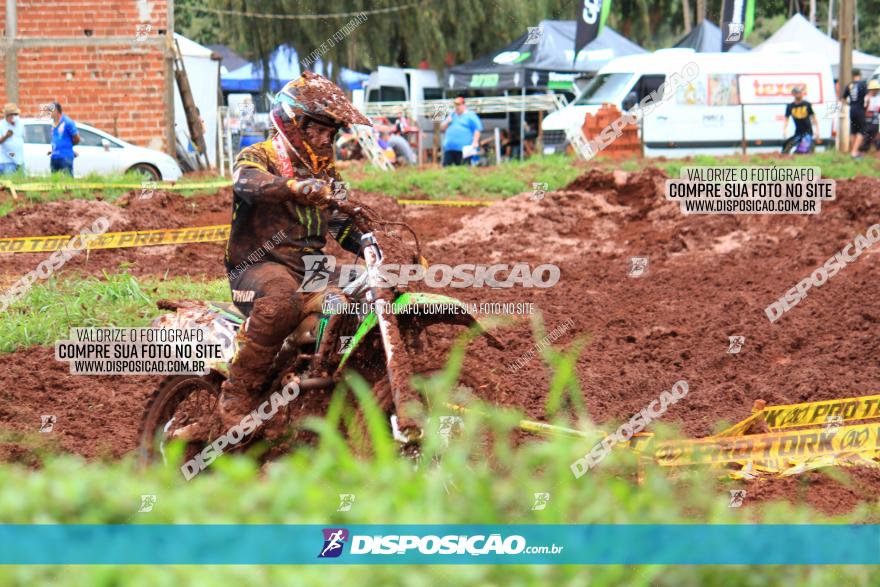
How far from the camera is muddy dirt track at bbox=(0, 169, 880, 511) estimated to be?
7.83 m

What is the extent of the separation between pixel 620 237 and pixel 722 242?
159 centimetres

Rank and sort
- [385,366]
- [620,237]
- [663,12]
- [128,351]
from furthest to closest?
[663,12]
[620,237]
[128,351]
[385,366]

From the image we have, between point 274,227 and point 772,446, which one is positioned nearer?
point 772,446

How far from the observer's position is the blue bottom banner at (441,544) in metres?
2.94

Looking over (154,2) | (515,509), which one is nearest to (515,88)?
(154,2)

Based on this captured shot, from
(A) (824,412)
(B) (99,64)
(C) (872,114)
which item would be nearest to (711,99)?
(C) (872,114)

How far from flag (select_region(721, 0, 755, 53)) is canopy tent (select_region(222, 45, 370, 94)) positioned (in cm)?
1659

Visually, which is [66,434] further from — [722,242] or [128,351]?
[722,242]

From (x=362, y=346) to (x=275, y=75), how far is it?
35.2 m

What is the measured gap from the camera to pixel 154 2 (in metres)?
22.7

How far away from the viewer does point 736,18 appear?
2520 centimetres

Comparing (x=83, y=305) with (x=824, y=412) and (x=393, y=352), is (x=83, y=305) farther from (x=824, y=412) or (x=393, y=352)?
(x=824, y=412)

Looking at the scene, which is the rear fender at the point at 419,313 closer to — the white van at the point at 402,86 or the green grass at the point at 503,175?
the green grass at the point at 503,175

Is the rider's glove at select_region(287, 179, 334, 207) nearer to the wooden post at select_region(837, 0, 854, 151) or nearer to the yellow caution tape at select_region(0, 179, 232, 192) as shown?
the yellow caution tape at select_region(0, 179, 232, 192)
